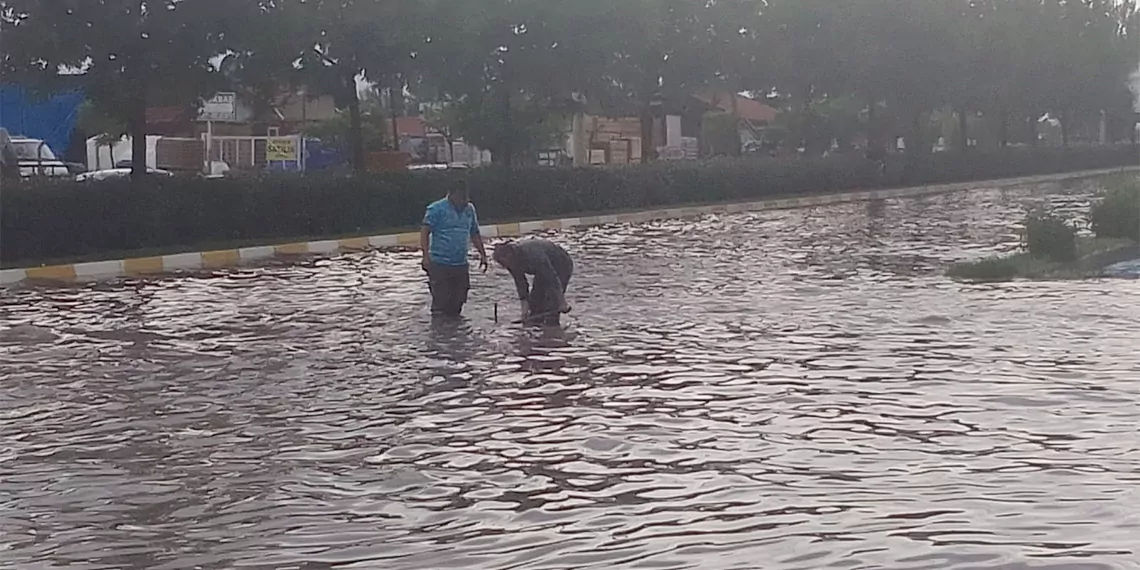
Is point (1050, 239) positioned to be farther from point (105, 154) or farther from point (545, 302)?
point (105, 154)

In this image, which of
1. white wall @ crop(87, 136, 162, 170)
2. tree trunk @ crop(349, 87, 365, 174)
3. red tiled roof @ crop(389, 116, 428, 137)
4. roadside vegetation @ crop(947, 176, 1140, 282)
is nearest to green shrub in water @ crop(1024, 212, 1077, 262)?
roadside vegetation @ crop(947, 176, 1140, 282)

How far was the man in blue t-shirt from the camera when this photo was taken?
14.5 meters

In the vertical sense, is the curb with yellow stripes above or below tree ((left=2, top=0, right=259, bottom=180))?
below

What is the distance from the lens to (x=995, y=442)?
854cm

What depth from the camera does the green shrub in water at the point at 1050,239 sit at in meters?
19.2

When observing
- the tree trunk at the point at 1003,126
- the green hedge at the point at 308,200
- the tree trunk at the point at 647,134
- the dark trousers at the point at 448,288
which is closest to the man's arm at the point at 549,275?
the dark trousers at the point at 448,288

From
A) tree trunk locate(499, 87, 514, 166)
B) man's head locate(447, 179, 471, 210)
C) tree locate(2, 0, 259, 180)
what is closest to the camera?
→ man's head locate(447, 179, 471, 210)

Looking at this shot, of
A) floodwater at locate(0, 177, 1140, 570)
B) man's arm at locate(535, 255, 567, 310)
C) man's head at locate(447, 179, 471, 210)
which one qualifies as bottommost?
floodwater at locate(0, 177, 1140, 570)

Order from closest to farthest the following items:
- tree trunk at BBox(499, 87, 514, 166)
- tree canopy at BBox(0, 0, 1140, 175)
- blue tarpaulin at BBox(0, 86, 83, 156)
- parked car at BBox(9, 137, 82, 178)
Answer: tree canopy at BBox(0, 0, 1140, 175) → parked car at BBox(9, 137, 82, 178) → tree trunk at BBox(499, 87, 514, 166) → blue tarpaulin at BBox(0, 86, 83, 156)

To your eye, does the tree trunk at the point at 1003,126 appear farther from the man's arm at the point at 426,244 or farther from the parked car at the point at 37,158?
the man's arm at the point at 426,244

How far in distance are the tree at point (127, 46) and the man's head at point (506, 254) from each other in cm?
1285

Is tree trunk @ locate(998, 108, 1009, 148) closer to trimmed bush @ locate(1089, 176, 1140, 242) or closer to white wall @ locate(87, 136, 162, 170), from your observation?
white wall @ locate(87, 136, 162, 170)

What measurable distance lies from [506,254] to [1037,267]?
24.6 feet

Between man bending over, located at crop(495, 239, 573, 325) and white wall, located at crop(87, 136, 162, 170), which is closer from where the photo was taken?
man bending over, located at crop(495, 239, 573, 325)
